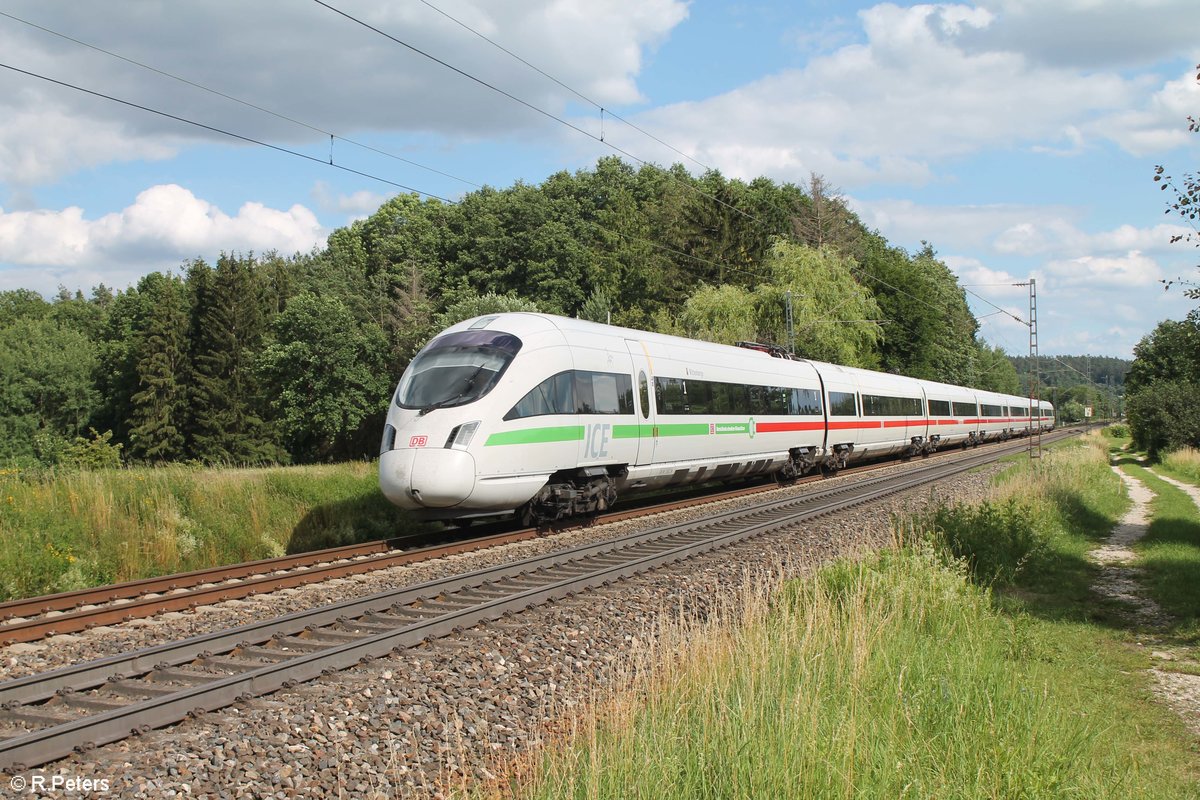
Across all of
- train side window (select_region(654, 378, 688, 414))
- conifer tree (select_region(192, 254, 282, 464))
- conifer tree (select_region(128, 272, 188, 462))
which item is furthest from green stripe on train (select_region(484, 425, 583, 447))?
conifer tree (select_region(128, 272, 188, 462))

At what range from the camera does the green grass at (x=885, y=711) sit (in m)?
4.44

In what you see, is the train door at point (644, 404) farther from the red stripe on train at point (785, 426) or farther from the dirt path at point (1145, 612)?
the dirt path at point (1145, 612)

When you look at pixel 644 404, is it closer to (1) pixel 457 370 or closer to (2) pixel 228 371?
(1) pixel 457 370

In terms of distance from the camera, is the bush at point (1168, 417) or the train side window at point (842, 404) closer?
the train side window at point (842, 404)

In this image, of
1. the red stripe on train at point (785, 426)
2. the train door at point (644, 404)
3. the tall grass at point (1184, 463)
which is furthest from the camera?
the tall grass at point (1184, 463)

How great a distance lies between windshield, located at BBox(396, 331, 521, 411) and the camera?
12.5 metres

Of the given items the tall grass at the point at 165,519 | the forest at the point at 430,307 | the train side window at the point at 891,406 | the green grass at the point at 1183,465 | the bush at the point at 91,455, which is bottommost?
the green grass at the point at 1183,465

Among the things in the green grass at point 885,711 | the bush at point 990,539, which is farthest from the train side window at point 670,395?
the green grass at point 885,711

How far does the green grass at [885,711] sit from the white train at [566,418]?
5.04m

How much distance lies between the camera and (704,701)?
5262 millimetres

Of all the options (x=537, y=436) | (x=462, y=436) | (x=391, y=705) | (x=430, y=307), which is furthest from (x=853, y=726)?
(x=430, y=307)

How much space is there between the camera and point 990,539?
12.4 m

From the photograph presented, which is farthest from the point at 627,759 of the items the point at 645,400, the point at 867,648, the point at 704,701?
the point at 645,400

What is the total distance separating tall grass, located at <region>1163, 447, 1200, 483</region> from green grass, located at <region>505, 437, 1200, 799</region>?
104ft
